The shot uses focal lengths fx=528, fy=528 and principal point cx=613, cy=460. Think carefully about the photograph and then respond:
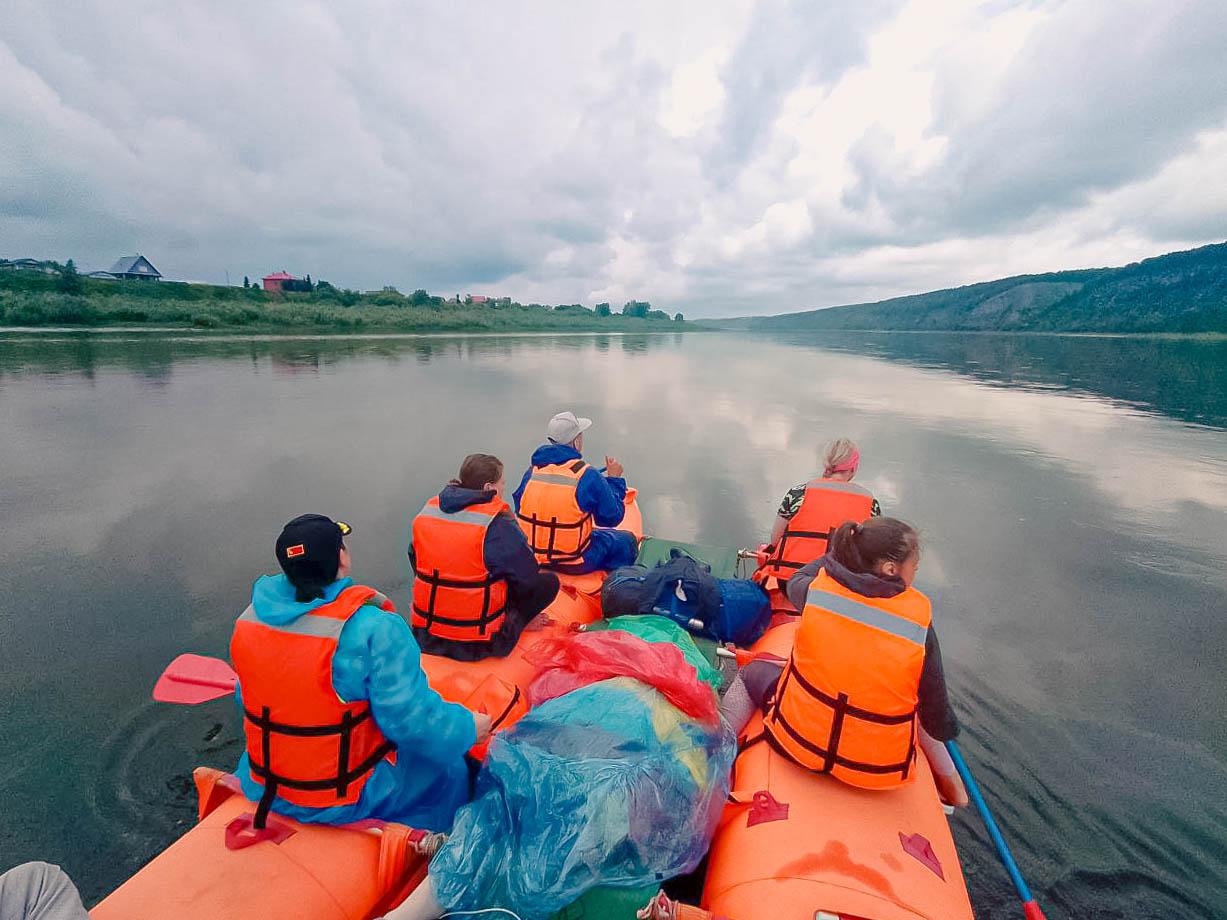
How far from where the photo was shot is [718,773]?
2.57 m

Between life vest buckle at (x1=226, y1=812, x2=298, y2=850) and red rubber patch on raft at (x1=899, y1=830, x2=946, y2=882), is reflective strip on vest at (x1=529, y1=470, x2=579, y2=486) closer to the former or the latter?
life vest buckle at (x1=226, y1=812, x2=298, y2=850)

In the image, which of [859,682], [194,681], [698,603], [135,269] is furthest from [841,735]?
[135,269]

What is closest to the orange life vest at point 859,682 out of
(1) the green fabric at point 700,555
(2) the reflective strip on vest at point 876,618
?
(2) the reflective strip on vest at point 876,618

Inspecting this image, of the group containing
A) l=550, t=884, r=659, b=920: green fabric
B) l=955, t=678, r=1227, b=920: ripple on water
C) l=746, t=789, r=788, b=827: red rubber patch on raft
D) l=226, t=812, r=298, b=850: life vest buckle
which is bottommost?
l=955, t=678, r=1227, b=920: ripple on water

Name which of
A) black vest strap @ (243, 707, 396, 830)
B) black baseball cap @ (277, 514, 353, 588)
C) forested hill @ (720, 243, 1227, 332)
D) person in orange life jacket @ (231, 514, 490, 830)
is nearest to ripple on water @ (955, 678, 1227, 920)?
person in orange life jacket @ (231, 514, 490, 830)

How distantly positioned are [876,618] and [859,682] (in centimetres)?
30

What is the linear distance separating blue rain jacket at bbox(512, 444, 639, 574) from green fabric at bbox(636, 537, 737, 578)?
2.06ft

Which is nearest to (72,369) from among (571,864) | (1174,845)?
(571,864)

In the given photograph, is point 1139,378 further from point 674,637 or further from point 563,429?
point 674,637

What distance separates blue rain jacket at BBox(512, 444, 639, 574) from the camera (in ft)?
15.1

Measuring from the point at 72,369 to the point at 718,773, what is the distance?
26971mm

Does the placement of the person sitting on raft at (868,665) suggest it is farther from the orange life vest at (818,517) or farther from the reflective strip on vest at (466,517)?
the reflective strip on vest at (466,517)

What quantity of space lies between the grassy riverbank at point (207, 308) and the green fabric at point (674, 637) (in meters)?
51.6

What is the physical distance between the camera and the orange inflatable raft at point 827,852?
202 centimetres
